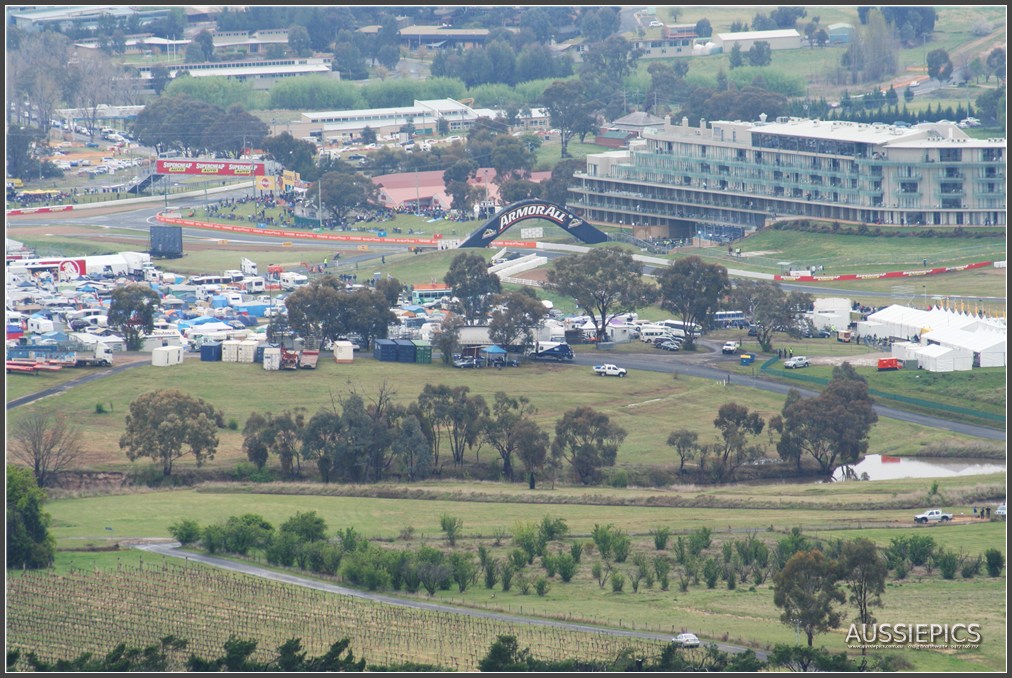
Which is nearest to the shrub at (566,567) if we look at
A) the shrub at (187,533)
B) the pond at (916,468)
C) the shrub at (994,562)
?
the shrub at (187,533)

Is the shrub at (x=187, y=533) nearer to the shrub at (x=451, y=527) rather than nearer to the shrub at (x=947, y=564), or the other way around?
the shrub at (x=451, y=527)

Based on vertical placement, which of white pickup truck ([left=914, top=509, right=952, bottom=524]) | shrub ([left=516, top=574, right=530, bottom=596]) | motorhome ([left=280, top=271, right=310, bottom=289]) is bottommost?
shrub ([left=516, top=574, right=530, bottom=596])

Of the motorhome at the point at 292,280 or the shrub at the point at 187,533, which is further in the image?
the motorhome at the point at 292,280

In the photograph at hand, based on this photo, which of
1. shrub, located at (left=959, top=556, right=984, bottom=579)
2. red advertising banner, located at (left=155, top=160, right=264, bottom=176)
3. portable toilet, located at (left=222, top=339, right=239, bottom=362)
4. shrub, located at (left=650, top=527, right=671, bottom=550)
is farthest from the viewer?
red advertising banner, located at (left=155, top=160, right=264, bottom=176)

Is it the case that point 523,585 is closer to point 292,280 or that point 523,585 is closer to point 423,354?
point 423,354

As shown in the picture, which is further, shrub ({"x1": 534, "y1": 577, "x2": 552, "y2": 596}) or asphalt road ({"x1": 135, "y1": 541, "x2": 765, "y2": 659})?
shrub ({"x1": 534, "y1": 577, "x2": 552, "y2": 596})

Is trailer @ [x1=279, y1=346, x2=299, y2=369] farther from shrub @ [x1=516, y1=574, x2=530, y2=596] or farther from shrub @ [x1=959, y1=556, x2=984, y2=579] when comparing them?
shrub @ [x1=959, y1=556, x2=984, y2=579]

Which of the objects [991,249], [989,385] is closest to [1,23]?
[989,385]
